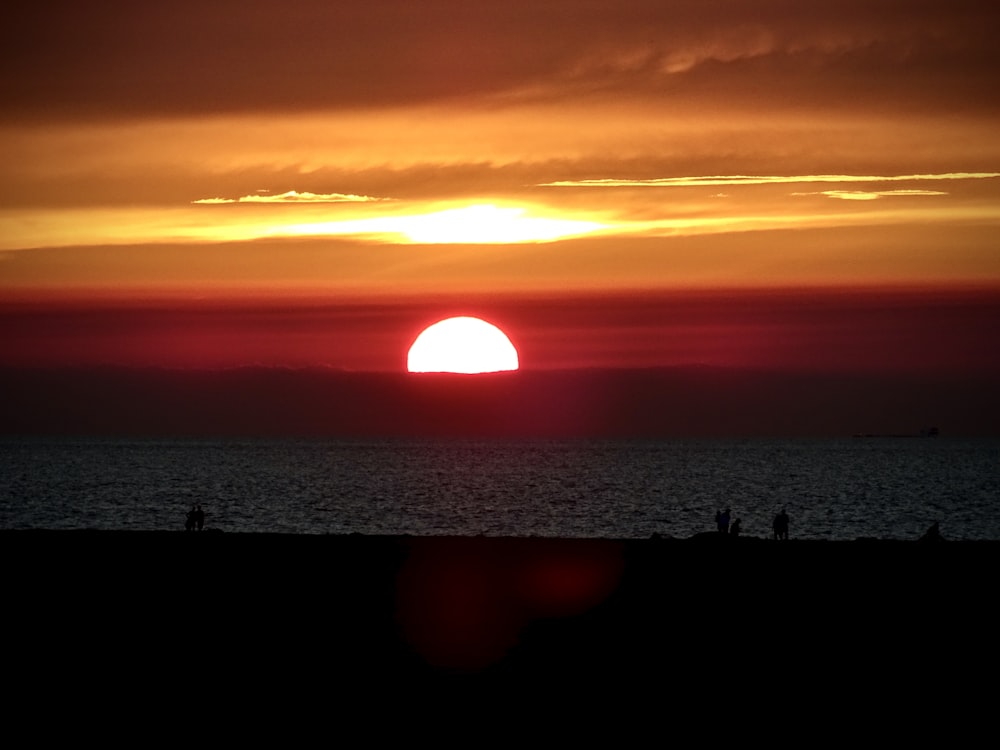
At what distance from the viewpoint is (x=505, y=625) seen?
21.7 metres

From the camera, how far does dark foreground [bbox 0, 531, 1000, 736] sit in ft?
57.7

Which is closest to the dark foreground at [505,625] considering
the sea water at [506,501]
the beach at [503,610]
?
the beach at [503,610]

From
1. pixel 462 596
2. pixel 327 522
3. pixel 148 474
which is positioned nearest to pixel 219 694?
pixel 462 596

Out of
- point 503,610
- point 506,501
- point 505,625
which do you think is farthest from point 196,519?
point 506,501

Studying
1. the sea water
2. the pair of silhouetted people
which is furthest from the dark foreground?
the sea water

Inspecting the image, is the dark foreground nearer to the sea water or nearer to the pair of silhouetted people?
the pair of silhouetted people

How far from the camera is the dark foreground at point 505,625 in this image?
692 inches

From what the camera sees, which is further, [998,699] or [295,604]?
[295,604]

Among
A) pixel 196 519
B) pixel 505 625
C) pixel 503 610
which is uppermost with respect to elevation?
pixel 196 519

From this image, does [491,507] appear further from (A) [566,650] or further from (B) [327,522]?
(A) [566,650]

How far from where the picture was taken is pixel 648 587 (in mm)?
25125

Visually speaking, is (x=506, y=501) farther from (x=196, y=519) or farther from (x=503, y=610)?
(x=503, y=610)

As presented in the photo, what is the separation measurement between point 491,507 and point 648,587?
60.8 m

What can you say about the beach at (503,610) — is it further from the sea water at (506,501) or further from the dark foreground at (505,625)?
the sea water at (506,501)
